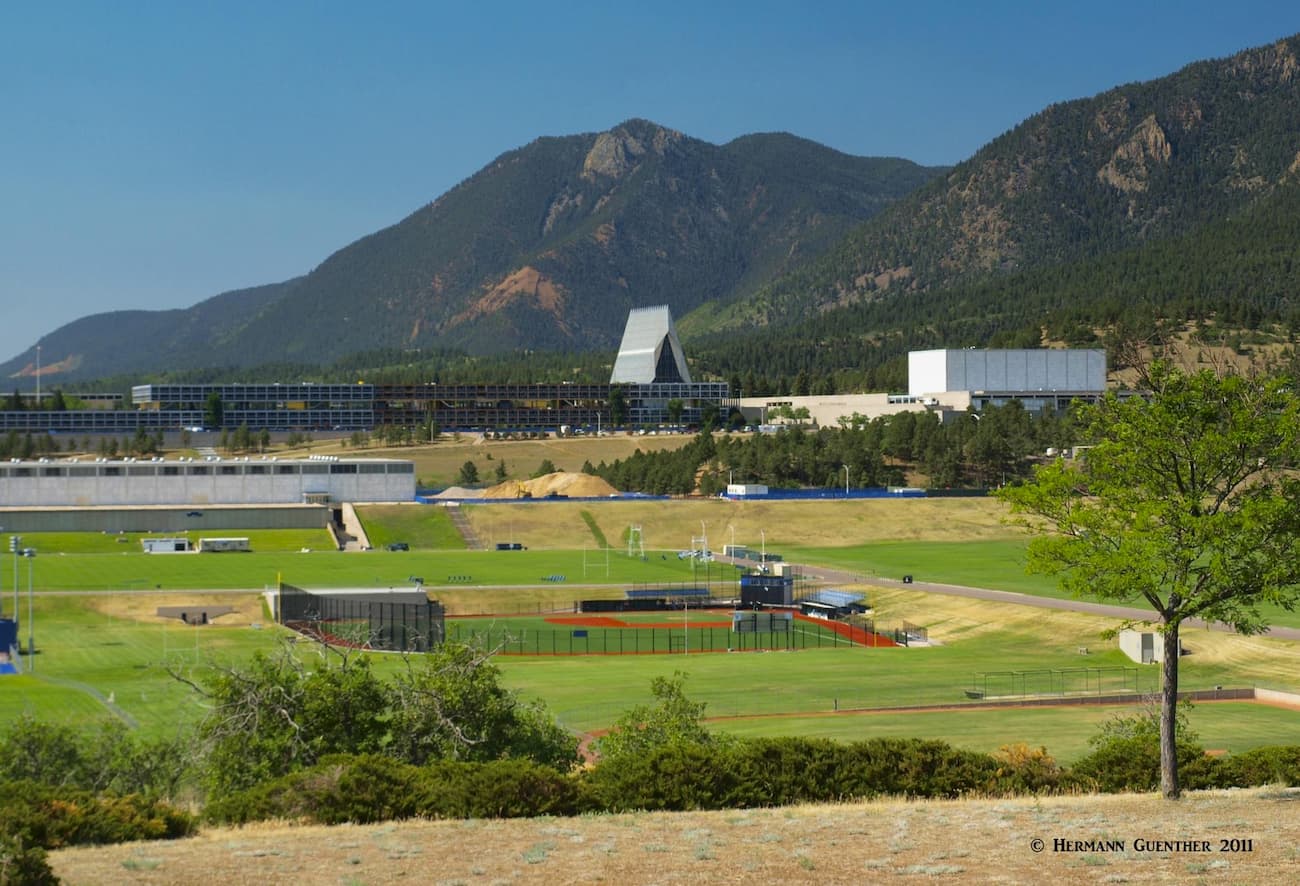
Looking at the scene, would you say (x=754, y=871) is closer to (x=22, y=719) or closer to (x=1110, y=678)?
(x=22, y=719)

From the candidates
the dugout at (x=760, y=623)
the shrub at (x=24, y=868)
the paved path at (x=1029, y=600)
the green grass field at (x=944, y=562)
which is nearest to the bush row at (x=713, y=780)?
the shrub at (x=24, y=868)

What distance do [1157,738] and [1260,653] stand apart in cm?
3793

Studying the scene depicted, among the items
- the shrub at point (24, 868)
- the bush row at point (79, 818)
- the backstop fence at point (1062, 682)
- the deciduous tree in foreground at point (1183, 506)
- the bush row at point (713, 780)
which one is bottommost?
the backstop fence at point (1062, 682)

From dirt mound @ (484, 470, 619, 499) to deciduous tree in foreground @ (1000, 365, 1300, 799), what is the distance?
133968 millimetres

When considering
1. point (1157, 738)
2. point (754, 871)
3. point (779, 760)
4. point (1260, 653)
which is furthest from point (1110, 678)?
point (754, 871)

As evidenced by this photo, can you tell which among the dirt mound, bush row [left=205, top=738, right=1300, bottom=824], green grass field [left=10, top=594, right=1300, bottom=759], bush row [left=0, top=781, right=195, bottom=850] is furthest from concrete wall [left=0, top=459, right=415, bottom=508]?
bush row [left=0, top=781, right=195, bottom=850]

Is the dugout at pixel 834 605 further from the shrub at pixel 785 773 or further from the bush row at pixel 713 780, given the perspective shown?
the shrub at pixel 785 773

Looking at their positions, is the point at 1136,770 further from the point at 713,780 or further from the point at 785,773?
the point at 713,780

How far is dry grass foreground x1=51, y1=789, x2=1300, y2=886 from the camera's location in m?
23.6

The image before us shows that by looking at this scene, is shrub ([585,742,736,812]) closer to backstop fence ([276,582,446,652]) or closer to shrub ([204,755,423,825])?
shrub ([204,755,423,825])

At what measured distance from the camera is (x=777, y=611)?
102500 mm

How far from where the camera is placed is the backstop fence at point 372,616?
81375mm

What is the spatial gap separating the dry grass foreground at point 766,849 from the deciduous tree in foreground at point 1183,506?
427cm

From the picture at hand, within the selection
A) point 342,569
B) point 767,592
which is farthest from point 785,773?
point 342,569
